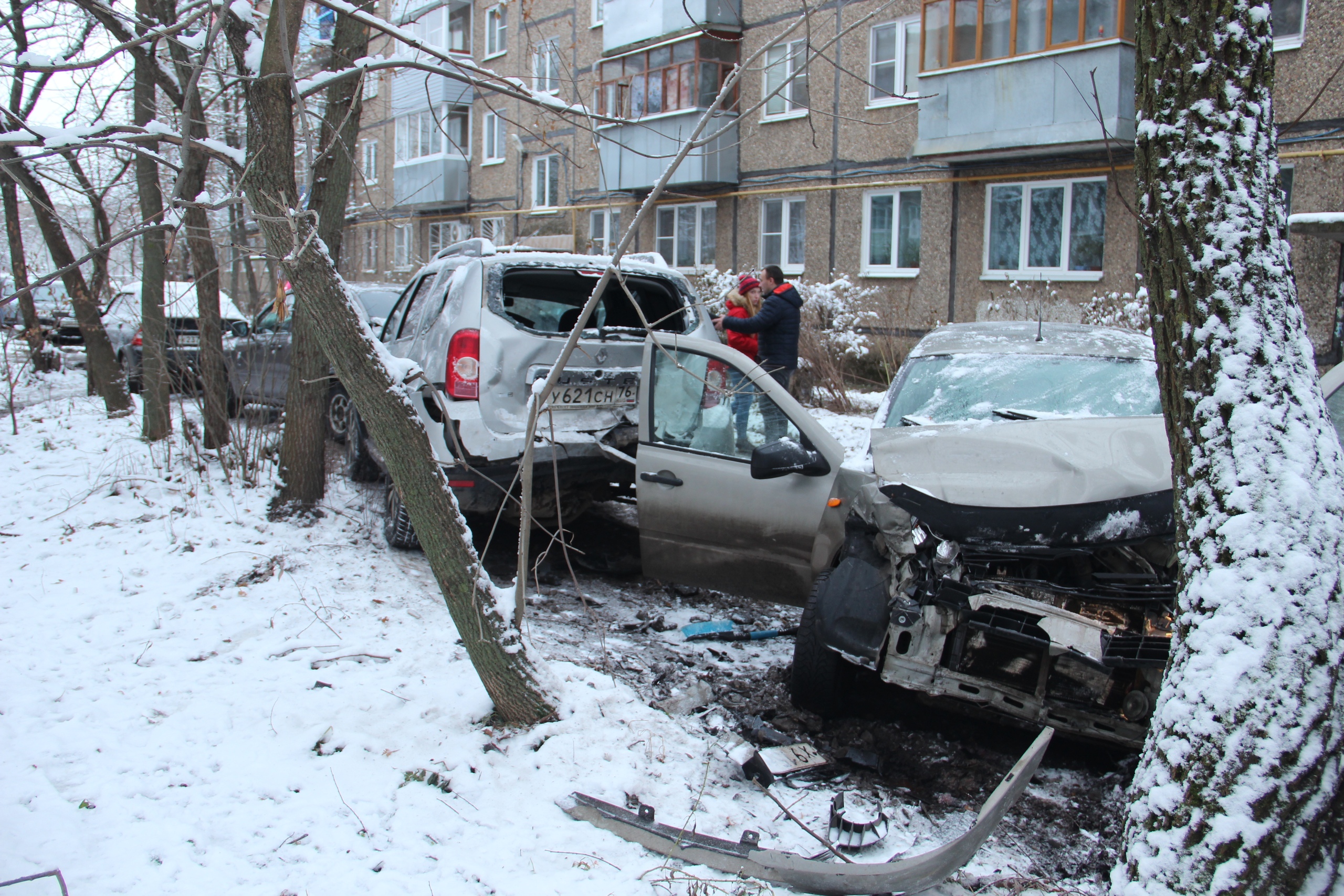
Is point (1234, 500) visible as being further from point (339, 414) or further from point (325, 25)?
point (325, 25)

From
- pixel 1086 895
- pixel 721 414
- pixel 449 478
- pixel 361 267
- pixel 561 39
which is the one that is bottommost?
pixel 1086 895

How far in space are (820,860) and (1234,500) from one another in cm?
156

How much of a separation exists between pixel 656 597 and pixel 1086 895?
3.17 m

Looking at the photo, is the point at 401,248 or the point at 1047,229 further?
the point at 401,248

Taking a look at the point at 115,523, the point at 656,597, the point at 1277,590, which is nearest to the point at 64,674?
the point at 115,523

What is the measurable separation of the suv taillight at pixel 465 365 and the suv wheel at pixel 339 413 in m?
2.75

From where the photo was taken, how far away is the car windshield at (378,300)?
9.91 meters

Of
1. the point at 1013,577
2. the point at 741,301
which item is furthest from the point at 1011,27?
the point at 1013,577

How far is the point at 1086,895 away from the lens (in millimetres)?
2600

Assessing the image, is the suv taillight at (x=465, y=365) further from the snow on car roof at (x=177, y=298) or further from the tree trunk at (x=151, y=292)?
the tree trunk at (x=151, y=292)

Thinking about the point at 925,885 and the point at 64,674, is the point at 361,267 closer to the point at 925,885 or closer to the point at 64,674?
the point at 64,674

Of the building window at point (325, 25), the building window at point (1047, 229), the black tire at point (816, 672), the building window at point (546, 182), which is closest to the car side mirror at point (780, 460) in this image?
the black tire at point (816, 672)

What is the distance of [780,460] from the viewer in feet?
13.7

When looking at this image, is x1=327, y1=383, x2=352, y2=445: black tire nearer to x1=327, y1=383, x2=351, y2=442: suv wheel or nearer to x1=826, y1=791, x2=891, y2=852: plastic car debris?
x1=327, y1=383, x2=351, y2=442: suv wheel
